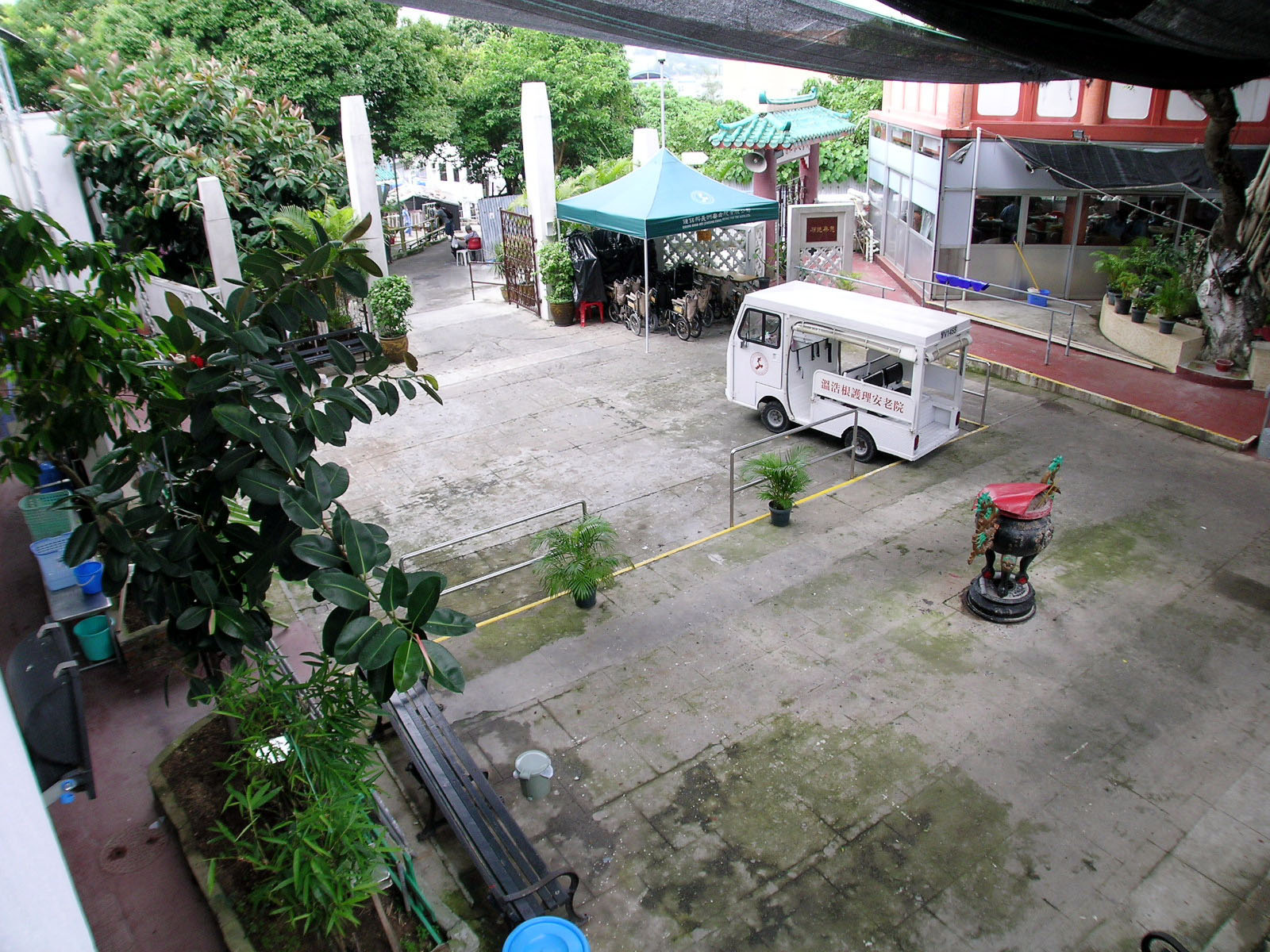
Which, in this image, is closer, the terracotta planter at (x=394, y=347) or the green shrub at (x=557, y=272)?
the terracotta planter at (x=394, y=347)

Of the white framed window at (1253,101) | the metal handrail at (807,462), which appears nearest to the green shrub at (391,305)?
the metal handrail at (807,462)

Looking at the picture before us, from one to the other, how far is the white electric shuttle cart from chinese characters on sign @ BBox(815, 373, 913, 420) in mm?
11

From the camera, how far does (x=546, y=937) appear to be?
4.71m

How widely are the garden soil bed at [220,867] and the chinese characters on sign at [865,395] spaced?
7866mm

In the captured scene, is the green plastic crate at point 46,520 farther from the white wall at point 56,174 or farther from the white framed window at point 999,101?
the white framed window at point 999,101

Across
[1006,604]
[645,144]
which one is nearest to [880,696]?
[1006,604]

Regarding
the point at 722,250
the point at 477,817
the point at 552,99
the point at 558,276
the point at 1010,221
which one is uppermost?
the point at 552,99

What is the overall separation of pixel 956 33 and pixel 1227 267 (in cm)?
1007

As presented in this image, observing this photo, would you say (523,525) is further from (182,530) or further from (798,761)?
(182,530)

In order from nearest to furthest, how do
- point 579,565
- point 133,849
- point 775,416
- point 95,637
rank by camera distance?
point 133,849, point 95,637, point 579,565, point 775,416

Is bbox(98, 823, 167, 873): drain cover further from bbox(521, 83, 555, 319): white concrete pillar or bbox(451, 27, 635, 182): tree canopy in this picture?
bbox(451, 27, 635, 182): tree canopy

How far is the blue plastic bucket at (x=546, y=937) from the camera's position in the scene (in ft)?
15.2

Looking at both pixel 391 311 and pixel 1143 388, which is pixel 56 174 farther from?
pixel 1143 388

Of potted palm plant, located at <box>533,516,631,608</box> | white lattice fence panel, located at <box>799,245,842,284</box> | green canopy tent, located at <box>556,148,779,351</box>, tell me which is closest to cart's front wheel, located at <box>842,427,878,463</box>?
potted palm plant, located at <box>533,516,631,608</box>
